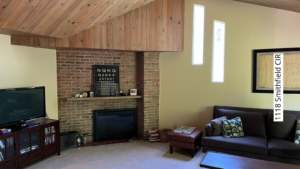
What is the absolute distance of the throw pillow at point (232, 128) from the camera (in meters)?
3.79

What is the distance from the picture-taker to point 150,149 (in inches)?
171

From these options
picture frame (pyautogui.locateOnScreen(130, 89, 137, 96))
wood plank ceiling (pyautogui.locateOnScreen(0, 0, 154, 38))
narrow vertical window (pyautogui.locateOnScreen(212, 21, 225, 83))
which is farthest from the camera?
picture frame (pyautogui.locateOnScreen(130, 89, 137, 96))

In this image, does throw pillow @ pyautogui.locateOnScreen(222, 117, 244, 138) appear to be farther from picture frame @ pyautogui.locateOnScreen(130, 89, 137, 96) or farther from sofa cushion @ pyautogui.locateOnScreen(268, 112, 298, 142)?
picture frame @ pyautogui.locateOnScreen(130, 89, 137, 96)

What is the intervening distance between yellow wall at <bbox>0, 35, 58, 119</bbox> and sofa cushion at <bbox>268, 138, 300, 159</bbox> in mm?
4055

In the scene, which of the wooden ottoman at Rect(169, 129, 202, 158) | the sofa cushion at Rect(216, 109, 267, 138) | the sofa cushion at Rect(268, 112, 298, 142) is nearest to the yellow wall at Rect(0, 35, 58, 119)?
the wooden ottoman at Rect(169, 129, 202, 158)

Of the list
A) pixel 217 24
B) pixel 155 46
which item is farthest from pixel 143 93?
pixel 217 24

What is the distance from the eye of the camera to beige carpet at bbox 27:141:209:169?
3562mm

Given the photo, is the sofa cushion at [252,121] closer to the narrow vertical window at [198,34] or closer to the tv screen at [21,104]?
the narrow vertical window at [198,34]

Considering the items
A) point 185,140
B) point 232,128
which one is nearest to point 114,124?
point 185,140

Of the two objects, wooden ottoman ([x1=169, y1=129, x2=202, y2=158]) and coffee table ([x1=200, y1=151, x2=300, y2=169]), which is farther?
wooden ottoman ([x1=169, y1=129, x2=202, y2=158])

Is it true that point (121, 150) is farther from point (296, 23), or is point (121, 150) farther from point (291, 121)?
point (296, 23)

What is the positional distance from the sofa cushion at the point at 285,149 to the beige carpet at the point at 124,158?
1.18 m

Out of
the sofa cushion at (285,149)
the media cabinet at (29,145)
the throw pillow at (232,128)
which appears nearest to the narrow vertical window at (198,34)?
the throw pillow at (232,128)

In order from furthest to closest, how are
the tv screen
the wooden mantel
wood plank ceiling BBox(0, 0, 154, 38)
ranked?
the wooden mantel, the tv screen, wood plank ceiling BBox(0, 0, 154, 38)
